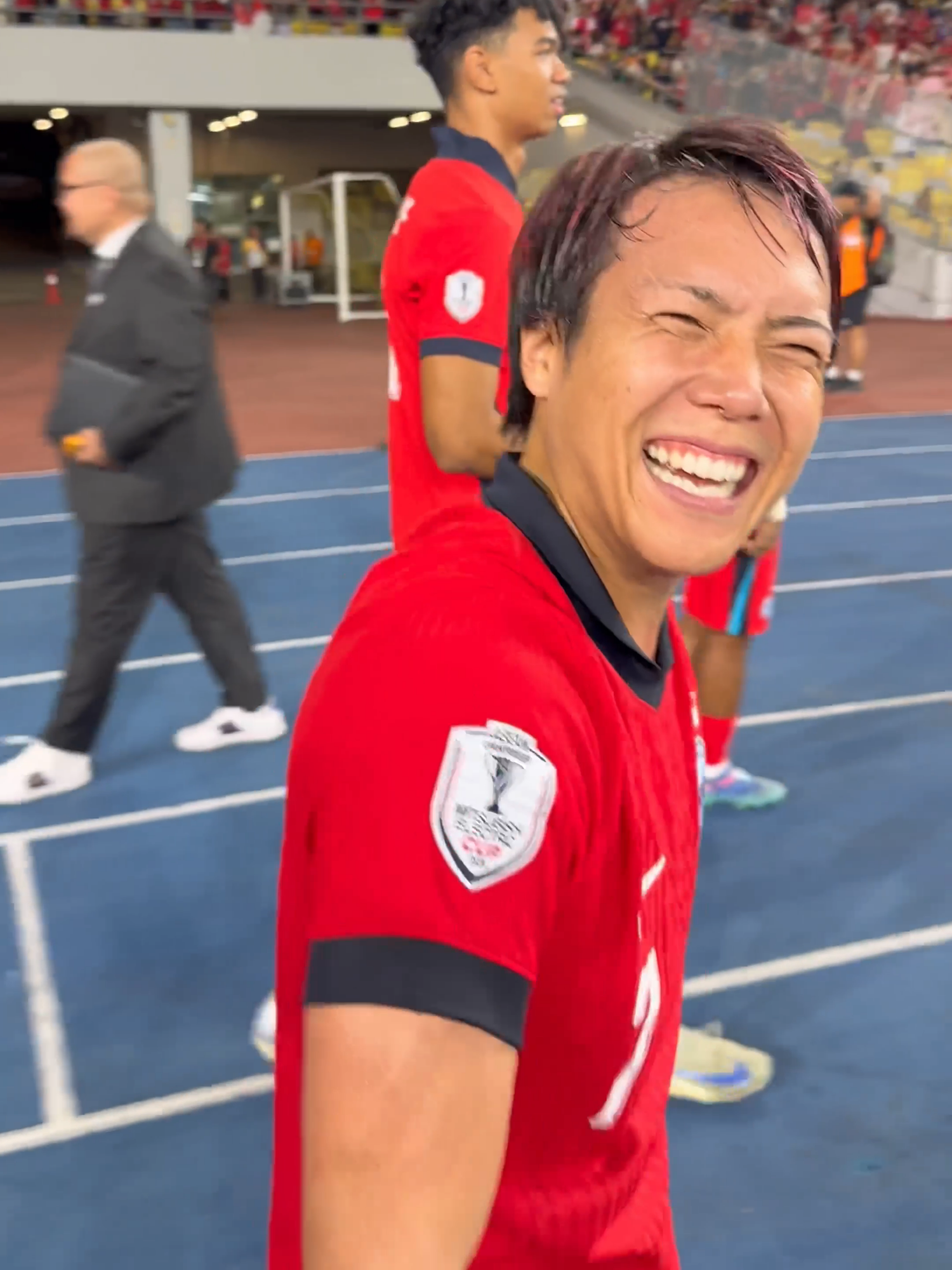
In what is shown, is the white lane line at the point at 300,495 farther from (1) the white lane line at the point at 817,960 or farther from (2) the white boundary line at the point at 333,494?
(1) the white lane line at the point at 817,960

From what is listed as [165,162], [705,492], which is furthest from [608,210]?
[165,162]

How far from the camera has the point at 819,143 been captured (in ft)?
60.0

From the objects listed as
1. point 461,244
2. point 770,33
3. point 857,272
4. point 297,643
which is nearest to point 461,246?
point 461,244

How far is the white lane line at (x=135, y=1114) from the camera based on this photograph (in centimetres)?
256

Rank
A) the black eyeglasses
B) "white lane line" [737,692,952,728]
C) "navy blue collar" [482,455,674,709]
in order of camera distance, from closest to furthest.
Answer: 1. "navy blue collar" [482,455,674,709]
2. the black eyeglasses
3. "white lane line" [737,692,952,728]

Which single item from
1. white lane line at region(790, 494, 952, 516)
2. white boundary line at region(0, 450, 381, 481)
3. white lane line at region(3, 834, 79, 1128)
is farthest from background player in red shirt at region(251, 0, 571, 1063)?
white boundary line at region(0, 450, 381, 481)

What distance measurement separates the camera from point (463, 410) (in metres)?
2.36

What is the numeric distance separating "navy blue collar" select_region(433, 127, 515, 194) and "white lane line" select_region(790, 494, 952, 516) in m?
5.59

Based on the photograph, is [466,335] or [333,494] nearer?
[466,335]

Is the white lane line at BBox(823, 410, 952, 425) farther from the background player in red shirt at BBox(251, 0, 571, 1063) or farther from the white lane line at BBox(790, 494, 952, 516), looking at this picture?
the background player in red shirt at BBox(251, 0, 571, 1063)

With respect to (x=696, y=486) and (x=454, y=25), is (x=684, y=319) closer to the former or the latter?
(x=696, y=486)

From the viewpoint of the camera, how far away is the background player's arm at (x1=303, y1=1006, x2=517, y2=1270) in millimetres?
727

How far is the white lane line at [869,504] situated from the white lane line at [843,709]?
302cm

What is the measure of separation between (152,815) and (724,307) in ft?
10.8
